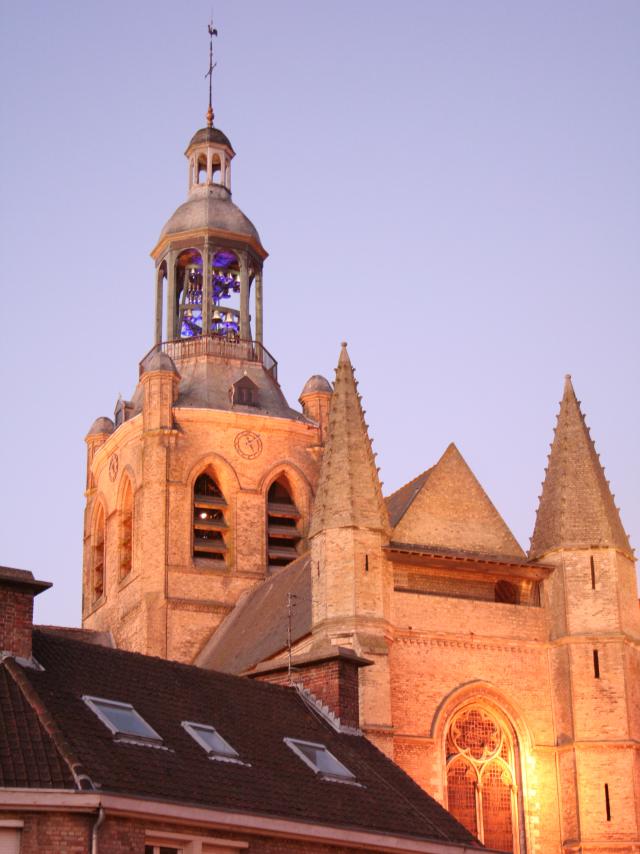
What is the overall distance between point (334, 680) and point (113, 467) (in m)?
26.5

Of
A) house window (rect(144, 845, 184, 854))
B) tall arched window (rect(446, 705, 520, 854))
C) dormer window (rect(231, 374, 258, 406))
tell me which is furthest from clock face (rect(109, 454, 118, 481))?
house window (rect(144, 845, 184, 854))

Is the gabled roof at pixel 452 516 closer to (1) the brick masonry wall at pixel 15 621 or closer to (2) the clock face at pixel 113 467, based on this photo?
(2) the clock face at pixel 113 467

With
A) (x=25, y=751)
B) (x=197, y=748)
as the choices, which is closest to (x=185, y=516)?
(x=197, y=748)

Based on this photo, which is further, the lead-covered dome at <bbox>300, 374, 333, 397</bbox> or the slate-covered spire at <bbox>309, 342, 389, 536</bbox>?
the lead-covered dome at <bbox>300, 374, 333, 397</bbox>

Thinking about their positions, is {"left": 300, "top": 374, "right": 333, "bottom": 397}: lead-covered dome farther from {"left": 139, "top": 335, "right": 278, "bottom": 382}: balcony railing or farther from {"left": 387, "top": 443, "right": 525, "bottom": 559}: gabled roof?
{"left": 387, "top": 443, "right": 525, "bottom": 559}: gabled roof

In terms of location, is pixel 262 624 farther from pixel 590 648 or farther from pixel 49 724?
pixel 49 724

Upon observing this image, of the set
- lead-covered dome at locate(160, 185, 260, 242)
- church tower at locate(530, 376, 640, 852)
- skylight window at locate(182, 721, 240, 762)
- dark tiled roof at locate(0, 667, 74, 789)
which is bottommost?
dark tiled roof at locate(0, 667, 74, 789)

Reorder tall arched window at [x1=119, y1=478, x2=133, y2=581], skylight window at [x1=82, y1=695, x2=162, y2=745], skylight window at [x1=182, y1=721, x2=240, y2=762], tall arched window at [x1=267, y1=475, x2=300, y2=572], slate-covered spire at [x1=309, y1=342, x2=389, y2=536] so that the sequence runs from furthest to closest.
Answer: tall arched window at [x1=119, y1=478, x2=133, y2=581]
tall arched window at [x1=267, y1=475, x2=300, y2=572]
slate-covered spire at [x1=309, y1=342, x2=389, y2=536]
skylight window at [x1=182, y1=721, x2=240, y2=762]
skylight window at [x1=82, y1=695, x2=162, y2=745]

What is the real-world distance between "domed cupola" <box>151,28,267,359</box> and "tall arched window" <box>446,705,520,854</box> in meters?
18.0

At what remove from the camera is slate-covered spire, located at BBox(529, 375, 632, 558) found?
108 feet

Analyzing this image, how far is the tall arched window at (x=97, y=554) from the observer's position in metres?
47.4

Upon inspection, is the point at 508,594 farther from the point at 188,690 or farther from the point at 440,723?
the point at 188,690

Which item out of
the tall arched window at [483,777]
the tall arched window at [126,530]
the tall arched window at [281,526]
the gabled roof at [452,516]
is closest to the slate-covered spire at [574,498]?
the gabled roof at [452,516]

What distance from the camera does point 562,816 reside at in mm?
31188
